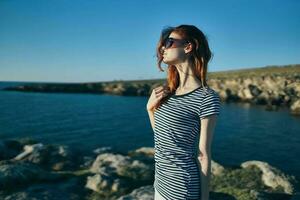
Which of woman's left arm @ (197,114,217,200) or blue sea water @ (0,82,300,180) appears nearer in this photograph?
woman's left arm @ (197,114,217,200)

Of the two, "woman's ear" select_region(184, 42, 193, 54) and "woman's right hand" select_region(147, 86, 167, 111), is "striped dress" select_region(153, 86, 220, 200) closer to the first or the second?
"woman's right hand" select_region(147, 86, 167, 111)

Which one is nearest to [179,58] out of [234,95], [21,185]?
[21,185]

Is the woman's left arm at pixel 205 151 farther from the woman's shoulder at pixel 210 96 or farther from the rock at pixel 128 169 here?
the rock at pixel 128 169

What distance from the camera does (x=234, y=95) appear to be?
7338cm

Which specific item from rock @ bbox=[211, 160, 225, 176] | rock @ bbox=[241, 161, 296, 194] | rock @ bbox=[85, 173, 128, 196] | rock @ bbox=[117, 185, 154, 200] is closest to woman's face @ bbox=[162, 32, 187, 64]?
rock @ bbox=[117, 185, 154, 200]

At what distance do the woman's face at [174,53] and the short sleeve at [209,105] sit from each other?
510 millimetres

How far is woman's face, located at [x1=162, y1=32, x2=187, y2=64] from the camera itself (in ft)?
11.4

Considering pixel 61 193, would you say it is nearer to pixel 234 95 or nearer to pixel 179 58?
pixel 179 58

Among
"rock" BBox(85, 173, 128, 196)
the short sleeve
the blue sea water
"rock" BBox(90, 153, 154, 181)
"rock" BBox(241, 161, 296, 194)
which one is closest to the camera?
the short sleeve

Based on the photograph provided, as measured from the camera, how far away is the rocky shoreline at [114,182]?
10095mm

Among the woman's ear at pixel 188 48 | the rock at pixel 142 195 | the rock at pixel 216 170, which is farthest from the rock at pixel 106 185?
the woman's ear at pixel 188 48

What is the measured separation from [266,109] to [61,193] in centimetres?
5073

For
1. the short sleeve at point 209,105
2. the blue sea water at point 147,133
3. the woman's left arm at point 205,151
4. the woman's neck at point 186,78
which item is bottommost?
the blue sea water at point 147,133

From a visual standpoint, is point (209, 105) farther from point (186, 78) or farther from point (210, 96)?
point (186, 78)
